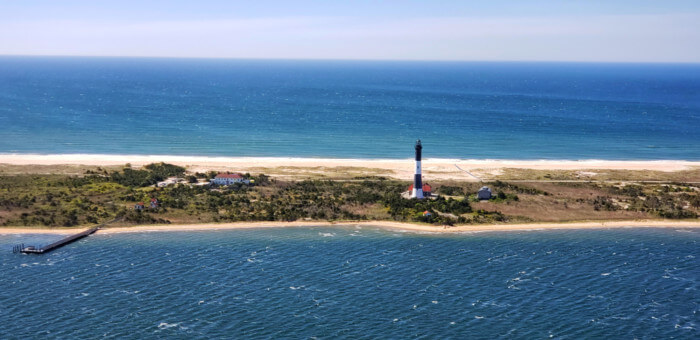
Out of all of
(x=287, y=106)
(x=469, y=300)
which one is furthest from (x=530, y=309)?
(x=287, y=106)

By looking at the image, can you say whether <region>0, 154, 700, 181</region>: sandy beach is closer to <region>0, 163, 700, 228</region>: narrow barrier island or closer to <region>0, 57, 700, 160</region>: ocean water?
<region>0, 163, 700, 228</region>: narrow barrier island

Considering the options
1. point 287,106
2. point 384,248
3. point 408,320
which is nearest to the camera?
point 408,320

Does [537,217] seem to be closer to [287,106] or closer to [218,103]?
[287,106]

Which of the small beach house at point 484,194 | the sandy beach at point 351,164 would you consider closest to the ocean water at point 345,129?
the sandy beach at point 351,164

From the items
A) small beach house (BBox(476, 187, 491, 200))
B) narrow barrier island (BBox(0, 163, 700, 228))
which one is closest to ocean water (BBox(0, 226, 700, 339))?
narrow barrier island (BBox(0, 163, 700, 228))

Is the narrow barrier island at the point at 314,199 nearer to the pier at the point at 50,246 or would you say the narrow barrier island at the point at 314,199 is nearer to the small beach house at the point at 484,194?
the small beach house at the point at 484,194

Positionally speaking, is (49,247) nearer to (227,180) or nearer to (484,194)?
(227,180)

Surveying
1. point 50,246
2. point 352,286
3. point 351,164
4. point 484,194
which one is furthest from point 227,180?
point 352,286
